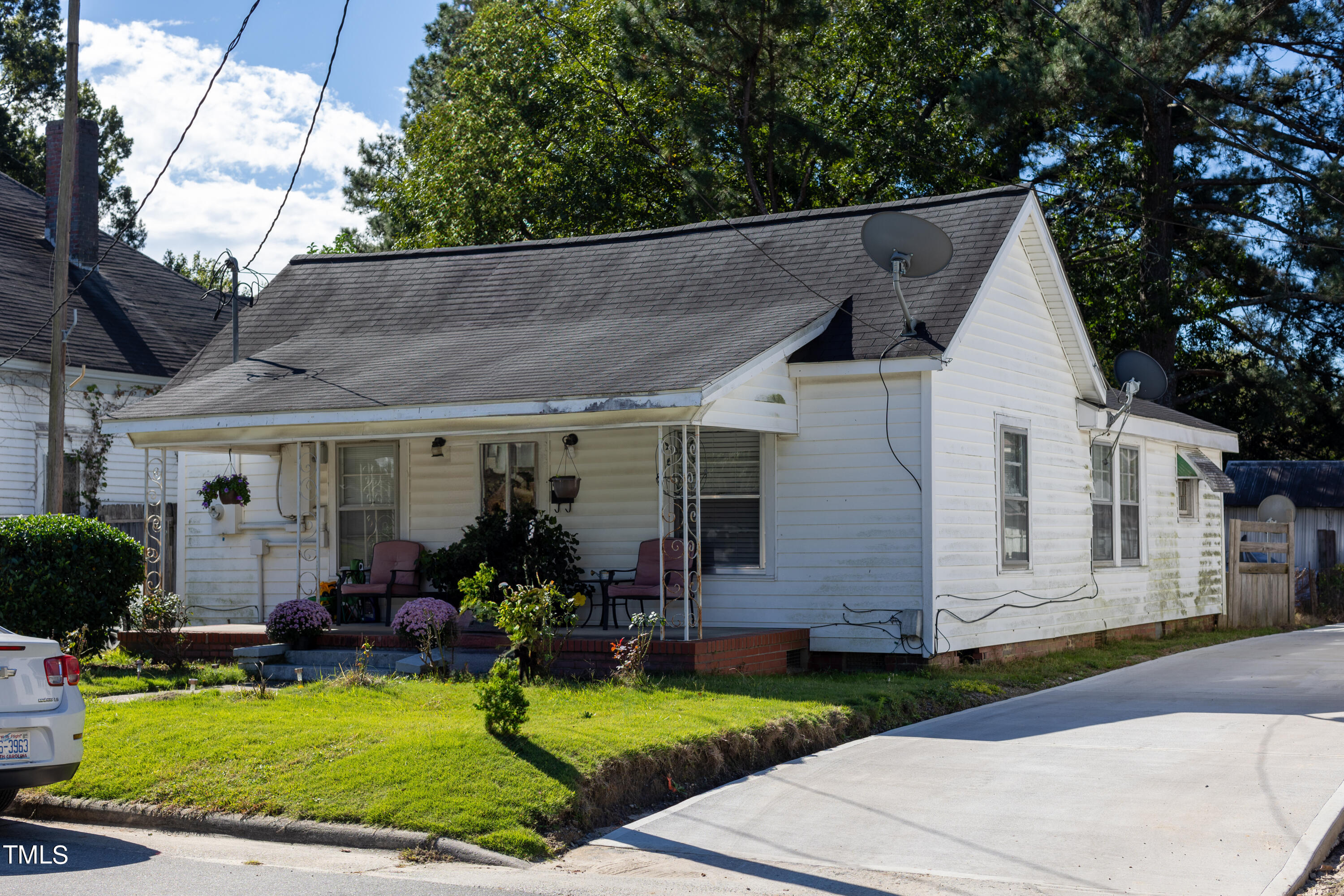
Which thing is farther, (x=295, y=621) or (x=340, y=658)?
(x=295, y=621)

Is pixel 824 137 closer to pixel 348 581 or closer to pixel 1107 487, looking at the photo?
pixel 1107 487

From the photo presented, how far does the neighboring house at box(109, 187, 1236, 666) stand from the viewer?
1317 centimetres

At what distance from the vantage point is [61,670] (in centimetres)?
772

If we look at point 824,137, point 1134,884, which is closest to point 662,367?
point 1134,884

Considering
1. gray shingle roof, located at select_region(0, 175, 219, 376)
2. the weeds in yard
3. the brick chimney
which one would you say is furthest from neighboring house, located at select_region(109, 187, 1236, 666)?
the brick chimney

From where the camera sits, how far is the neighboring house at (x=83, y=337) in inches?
778

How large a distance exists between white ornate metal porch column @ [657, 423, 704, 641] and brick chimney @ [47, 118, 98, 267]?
14796 millimetres

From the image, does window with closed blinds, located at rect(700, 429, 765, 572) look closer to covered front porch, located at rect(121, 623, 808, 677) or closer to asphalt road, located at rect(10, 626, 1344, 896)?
covered front porch, located at rect(121, 623, 808, 677)

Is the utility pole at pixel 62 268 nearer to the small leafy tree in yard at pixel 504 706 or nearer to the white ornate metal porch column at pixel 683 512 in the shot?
the white ornate metal porch column at pixel 683 512

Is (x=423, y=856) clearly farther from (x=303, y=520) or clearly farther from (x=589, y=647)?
(x=303, y=520)

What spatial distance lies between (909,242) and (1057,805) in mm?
7183

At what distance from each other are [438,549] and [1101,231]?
67.6 ft

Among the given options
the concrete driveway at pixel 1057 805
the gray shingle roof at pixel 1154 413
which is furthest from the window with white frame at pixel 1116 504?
the concrete driveway at pixel 1057 805

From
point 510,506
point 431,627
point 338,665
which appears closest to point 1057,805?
point 431,627
